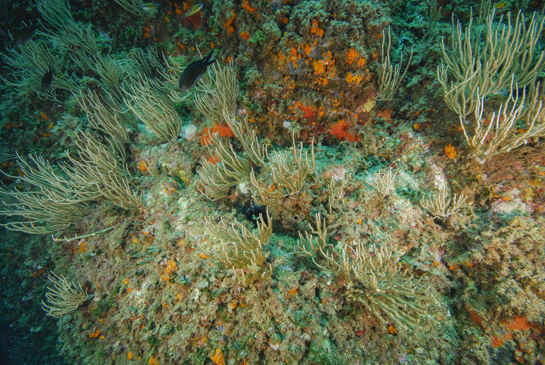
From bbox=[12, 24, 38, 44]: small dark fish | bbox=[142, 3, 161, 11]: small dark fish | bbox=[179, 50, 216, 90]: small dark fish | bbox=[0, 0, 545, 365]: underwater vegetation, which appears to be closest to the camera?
bbox=[0, 0, 545, 365]: underwater vegetation

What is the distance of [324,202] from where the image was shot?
9.43 ft

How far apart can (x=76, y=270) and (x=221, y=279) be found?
9.28ft

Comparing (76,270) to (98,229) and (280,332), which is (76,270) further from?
(280,332)

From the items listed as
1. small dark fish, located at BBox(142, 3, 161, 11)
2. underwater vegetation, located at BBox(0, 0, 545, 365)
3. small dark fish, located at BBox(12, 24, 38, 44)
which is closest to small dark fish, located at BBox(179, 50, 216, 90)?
underwater vegetation, located at BBox(0, 0, 545, 365)

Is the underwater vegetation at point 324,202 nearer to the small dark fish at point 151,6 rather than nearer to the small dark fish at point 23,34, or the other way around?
the small dark fish at point 151,6

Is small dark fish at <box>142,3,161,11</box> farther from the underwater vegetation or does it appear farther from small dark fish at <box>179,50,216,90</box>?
small dark fish at <box>179,50,216,90</box>

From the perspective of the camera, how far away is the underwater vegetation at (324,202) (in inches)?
86.9

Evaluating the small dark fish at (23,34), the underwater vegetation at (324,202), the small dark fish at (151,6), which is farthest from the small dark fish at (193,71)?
the small dark fish at (23,34)

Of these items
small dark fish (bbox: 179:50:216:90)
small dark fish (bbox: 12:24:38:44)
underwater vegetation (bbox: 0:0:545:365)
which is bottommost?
underwater vegetation (bbox: 0:0:545:365)

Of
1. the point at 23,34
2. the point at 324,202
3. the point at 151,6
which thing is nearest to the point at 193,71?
the point at 324,202

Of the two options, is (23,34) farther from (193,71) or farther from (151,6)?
(193,71)

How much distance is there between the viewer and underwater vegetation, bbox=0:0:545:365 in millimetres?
2207

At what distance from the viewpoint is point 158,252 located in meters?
3.13

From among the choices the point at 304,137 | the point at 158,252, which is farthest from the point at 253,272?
the point at 304,137
